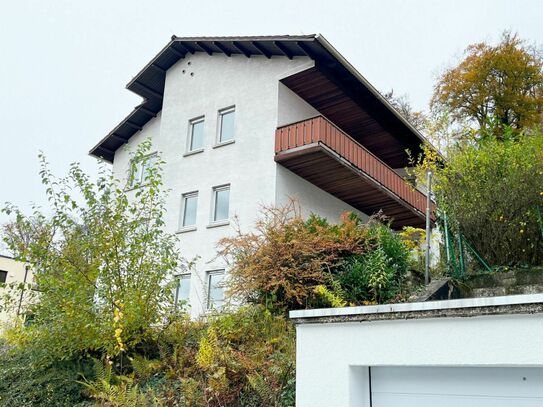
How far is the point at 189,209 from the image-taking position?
18.2 meters

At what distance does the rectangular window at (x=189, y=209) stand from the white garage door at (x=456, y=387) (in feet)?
43.7

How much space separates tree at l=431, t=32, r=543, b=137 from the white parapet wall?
77.8 feet

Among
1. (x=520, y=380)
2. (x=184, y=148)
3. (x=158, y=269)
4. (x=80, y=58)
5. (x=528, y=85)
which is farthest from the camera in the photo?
(x=528, y=85)

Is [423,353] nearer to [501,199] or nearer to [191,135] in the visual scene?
[501,199]

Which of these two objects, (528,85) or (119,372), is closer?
(119,372)

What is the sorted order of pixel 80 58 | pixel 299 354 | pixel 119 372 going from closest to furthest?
pixel 299 354, pixel 119 372, pixel 80 58

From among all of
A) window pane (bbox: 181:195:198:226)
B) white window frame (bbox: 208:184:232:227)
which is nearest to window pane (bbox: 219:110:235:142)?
white window frame (bbox: 208:184:232:227)

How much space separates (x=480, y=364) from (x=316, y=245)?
5779 mm

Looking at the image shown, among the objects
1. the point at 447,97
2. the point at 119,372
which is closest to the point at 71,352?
the point at 119,372

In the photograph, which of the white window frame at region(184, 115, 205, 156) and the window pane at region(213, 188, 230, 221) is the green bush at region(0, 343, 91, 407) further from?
the white window frame at region(184, 115, 205, 156)

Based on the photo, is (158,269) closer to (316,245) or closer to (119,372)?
(119,372)

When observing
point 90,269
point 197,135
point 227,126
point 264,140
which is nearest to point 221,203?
point 264,140

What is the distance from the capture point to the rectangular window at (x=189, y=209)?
17.9 metres

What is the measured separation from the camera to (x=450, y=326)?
4668 mm
